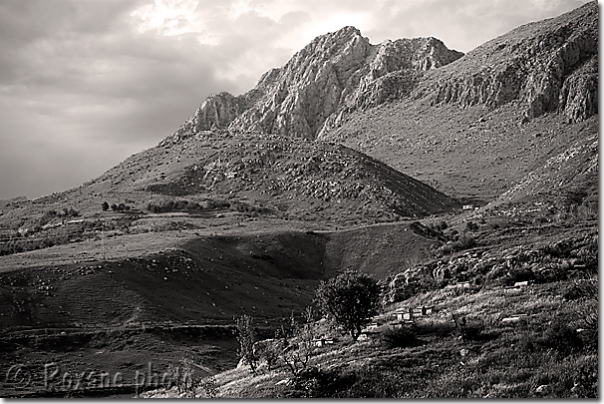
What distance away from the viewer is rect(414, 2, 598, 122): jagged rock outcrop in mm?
143125

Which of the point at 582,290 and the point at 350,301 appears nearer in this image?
the point at 582,290

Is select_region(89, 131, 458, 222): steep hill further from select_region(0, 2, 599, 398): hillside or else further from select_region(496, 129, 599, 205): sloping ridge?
select_region(496, 129, 599, 205): sloping ridge

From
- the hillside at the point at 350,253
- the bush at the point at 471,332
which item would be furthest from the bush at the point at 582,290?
the bush at the point at 471,332

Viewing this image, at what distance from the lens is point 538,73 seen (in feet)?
517

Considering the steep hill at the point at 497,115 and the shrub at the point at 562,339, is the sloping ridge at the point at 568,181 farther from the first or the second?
the shrub at the point at 562,339

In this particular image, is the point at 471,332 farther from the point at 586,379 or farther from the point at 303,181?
the point at 303,181

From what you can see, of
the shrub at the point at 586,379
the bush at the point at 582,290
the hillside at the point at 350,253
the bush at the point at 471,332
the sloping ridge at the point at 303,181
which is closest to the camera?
the shrub at the point at 586,379

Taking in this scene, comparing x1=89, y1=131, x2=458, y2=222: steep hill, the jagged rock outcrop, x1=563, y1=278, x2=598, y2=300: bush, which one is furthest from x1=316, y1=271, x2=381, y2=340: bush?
the jagged rock outcrop

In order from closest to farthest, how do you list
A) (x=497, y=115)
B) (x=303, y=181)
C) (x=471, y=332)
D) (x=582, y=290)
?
(x=471, y=332) → (x=582, y=290) → (x=303, y=181) → (x=497, y=115)

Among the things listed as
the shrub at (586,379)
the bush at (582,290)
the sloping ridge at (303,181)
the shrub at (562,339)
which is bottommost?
the shrub at (586,379)

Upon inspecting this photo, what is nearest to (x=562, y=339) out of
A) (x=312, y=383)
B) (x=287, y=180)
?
(x=312, y=383)

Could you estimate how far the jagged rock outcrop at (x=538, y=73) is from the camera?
470ft

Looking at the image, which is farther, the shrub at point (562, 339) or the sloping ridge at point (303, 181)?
the sloping ridge at point (303, 181)

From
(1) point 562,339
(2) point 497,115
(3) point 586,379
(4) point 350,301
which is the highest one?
(2) point 497,115
